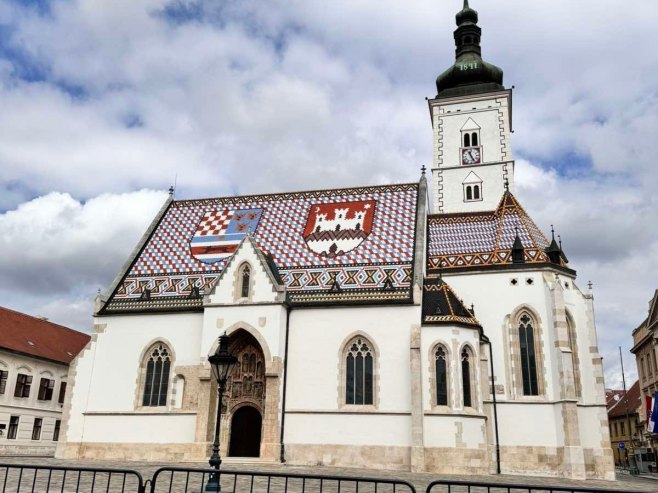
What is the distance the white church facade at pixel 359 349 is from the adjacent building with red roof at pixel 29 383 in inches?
392

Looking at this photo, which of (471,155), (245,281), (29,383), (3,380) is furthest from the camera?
(471,155)

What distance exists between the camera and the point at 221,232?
32.6 meters

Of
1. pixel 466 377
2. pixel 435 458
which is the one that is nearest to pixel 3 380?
pixel 435 458

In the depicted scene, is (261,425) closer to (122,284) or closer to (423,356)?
(423,356)

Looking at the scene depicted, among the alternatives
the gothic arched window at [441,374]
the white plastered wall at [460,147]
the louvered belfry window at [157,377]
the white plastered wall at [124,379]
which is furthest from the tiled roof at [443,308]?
the white plastered wall at [460,147]

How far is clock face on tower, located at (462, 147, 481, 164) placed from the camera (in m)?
41.4

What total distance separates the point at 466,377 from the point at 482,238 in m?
8.23

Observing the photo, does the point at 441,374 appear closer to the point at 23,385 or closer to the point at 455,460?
the point at 455,460

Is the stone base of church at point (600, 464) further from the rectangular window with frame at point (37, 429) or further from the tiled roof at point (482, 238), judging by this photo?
the rectangular window with frame at point (37, 429)

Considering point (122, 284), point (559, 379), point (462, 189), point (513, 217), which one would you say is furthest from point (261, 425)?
point (462, 189)

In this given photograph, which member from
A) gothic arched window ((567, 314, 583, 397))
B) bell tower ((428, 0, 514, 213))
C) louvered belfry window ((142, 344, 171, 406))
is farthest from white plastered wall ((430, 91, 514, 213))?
louvered belfry window ((142, 344, 171, 406))

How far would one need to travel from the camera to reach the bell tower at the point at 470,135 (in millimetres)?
40438

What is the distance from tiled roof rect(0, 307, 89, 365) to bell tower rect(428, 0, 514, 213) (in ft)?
88.2

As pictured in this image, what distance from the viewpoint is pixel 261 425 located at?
26.8m
